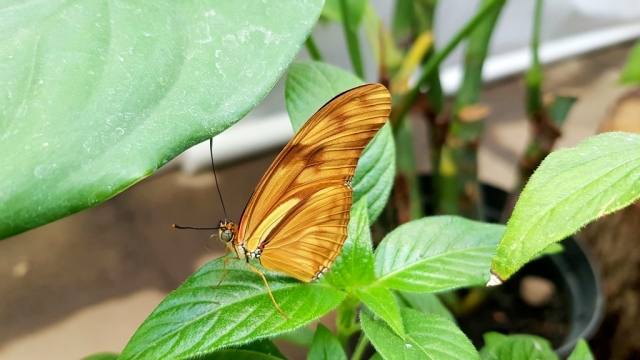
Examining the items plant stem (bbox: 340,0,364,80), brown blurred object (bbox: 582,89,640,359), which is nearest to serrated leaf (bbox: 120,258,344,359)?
plant stem (bbox: 340,0,364,80)

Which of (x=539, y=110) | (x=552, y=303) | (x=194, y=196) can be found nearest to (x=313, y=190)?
(x=539, y=110)

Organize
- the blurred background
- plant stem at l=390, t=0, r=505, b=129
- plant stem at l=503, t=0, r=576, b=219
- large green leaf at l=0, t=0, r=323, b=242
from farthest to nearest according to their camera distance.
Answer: the blurred background
plant stem at l=503, t=0, r=576, b=219
plant stem at l=390, t=0, r=505, b=129
large green leaf at l=0, t=0, r=323, b=242

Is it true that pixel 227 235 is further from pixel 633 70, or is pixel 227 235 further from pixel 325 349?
pixel 633 70

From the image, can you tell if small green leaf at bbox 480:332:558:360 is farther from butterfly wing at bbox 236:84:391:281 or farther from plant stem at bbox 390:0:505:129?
plant stem at bbox 390:0:505:129

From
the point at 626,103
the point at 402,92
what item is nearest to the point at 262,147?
the point at 402,92

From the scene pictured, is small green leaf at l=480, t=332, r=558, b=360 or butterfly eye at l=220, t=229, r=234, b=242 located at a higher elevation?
butterfly eye at l=220, t=229, r=234, b=242

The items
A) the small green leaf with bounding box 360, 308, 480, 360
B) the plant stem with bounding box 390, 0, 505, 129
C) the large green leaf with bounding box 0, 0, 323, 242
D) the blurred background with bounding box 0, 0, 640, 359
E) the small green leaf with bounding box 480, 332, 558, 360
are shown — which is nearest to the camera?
the large green leaf with bounding box 0, 0, 323, 242
